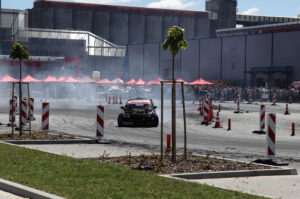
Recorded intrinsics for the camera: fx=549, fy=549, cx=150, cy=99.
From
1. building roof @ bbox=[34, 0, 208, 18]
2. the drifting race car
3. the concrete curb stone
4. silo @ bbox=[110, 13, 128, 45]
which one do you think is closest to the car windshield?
the drifting race car

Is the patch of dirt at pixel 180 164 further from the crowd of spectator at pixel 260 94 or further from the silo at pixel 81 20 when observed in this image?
the silo at pixel 81 20

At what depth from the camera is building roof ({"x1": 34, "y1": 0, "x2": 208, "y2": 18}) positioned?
116 m

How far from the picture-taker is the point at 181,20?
124188 mm

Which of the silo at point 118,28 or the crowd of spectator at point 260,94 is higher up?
the silo at point 118,28

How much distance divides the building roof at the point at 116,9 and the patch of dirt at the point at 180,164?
106688mm

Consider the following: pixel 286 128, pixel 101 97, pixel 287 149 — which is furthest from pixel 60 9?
pixel 287 149

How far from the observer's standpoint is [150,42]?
96312 mm

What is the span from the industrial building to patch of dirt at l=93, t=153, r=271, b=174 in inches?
2321

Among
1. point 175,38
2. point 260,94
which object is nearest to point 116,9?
point 260,94

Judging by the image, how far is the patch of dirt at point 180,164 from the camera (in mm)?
11219

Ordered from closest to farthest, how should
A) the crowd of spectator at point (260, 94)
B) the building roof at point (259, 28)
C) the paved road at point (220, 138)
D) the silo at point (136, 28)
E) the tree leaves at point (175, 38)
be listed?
the tree leaves at point (175, 38)
the paved road at point (220, 138)
the crowd of spectator at point (260, 94)
the building roof at point (259, 28)
the silo at point (136, 28)

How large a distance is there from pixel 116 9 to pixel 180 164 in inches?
4375

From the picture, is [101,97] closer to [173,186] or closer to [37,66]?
[37,66]

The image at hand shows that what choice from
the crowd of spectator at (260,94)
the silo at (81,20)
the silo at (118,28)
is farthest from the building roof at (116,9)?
the crowd of spectator at (260,94)
